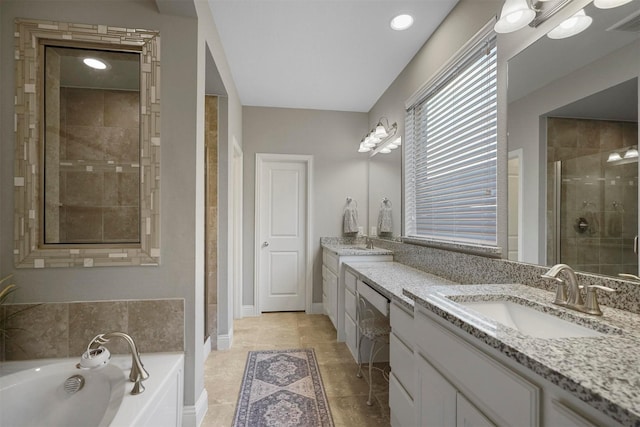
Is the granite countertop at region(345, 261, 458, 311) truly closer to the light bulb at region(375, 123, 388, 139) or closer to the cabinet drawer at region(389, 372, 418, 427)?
the cabinet drawer at region(389, 372, 418, 427)

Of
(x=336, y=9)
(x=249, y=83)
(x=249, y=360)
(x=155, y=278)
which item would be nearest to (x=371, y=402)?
(x=249, y=360)

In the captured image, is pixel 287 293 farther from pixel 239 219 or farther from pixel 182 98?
pixel 182 98

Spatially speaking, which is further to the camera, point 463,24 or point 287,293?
point 287,293

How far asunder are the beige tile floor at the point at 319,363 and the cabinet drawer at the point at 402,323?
693 mm

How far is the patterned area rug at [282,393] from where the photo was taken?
1.78 m

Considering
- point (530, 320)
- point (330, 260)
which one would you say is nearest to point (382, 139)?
point (330, 260)

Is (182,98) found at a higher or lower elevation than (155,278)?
higher

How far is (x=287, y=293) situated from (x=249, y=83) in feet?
8.60

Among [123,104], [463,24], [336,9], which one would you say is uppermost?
[336,9]

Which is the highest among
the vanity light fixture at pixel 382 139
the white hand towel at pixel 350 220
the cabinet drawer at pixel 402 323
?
the vanity light fixture at pixel 382 139

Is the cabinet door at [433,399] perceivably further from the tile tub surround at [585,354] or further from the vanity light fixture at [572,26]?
the vanity light fixture at [572,26]

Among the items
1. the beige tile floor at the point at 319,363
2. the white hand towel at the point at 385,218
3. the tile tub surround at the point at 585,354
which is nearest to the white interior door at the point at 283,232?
the beige tile floor at the point at 319,363

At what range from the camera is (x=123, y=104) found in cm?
170

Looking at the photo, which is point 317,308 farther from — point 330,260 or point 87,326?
point 87,326
